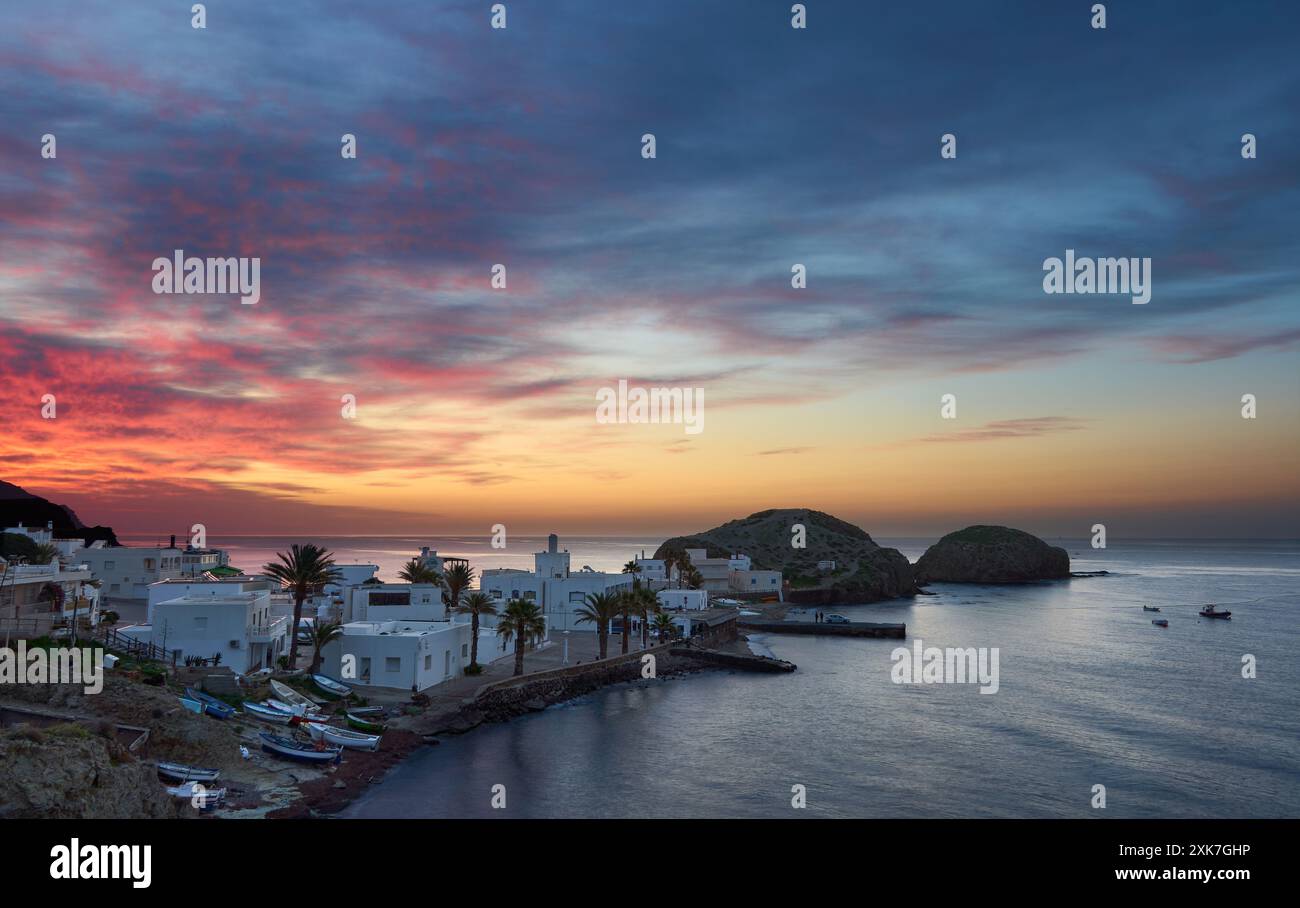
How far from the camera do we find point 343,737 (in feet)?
142

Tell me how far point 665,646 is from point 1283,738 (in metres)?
51.9

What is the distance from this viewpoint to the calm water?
4188 centimetres

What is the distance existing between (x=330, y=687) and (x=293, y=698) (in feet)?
12.1

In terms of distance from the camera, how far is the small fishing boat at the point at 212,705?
41841 millimetres

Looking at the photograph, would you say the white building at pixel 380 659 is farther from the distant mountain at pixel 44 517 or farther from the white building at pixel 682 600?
the distant mountain at pixel 44 517

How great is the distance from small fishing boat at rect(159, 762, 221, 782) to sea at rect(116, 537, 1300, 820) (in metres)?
6.32

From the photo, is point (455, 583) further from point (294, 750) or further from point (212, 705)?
point (294, 750)

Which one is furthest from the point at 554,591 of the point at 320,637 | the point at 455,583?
the point at 320,637

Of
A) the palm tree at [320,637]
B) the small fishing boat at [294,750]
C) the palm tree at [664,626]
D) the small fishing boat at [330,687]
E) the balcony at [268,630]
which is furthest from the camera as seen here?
the palm tree at [664,626]

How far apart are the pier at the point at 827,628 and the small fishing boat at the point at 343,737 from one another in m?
81.1

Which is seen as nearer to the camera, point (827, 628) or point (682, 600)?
point (682, 600)

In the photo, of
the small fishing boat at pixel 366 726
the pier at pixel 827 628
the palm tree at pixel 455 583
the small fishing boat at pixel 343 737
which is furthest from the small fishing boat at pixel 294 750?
the pier at pixel 827 628

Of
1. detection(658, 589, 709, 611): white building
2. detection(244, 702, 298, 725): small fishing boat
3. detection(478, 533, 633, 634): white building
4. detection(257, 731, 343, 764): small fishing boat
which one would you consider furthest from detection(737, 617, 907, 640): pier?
detection(257, 731, 343, 764): small fishing boat
